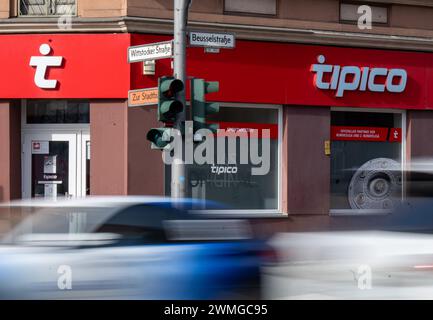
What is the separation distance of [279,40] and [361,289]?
8.99 metres

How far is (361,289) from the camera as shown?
5.91 meters

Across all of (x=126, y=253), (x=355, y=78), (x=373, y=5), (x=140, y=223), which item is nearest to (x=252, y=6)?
(x=355, y=78)

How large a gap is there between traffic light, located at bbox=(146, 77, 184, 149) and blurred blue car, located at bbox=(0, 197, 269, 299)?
437 centimetres

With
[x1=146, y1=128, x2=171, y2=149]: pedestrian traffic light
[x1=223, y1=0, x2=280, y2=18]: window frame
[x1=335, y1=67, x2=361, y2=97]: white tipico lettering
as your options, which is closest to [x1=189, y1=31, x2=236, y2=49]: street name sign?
[x1=146, y1=128, x2=171, y2=149]: pedestrian traffic light

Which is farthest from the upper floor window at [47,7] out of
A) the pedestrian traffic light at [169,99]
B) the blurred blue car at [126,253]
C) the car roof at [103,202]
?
the blurred blue car at [126,253]

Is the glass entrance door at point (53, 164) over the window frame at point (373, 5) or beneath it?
beneath

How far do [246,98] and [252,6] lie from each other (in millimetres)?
1962

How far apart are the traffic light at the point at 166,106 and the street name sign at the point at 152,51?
0.54m

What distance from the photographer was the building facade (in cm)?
1320

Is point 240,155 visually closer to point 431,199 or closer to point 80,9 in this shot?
point 80,9

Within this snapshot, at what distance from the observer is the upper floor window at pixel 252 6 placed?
46.0 feet

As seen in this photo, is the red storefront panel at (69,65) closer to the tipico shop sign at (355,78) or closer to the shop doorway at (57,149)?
the shop doorway at (57,149)

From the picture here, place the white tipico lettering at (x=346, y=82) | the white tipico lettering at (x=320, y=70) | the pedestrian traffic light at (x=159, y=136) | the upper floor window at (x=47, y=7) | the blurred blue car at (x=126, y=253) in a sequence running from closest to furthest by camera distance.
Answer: the blurred blue car at (x=126, y=253) < the pedestrian traffic light at (x=159, y=136) < the upper floor window at (x=47, y=7) < the white tipico lettering at (x=320, y=70) < the white tipico lettering at (x=346, y=82)

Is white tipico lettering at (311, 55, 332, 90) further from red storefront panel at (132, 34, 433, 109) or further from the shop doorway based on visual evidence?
the shop doorway
